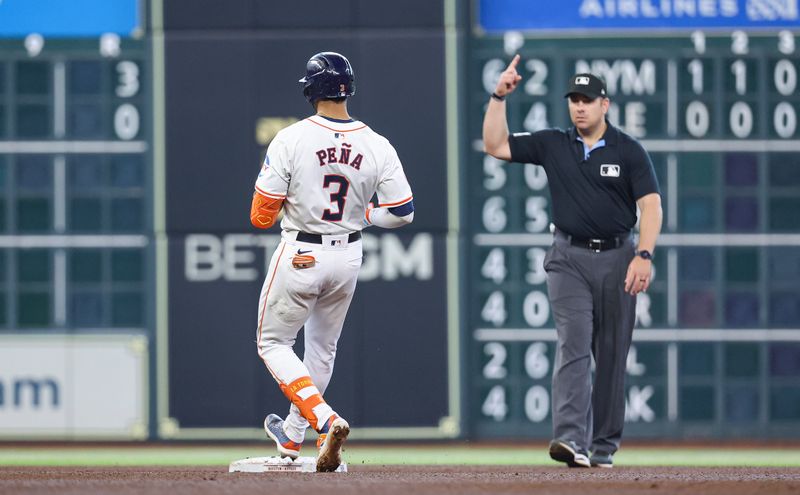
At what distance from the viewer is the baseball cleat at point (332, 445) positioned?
7262 mm

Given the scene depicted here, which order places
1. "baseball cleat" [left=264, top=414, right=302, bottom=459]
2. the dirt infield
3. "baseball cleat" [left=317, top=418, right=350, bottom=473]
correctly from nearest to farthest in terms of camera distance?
the dirt infield
"baseball cleat" [left=317, top=418, right=350, bottom=473]
"baseball cleat" [left=264, top=414, right=302, bottom=459]

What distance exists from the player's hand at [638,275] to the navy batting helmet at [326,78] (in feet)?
5.58

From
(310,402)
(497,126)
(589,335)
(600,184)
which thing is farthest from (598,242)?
(310,402)

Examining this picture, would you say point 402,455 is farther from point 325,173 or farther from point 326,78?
point 326,78

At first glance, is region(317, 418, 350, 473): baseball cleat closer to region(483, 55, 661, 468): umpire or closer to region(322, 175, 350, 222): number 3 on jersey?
region(322, 175, 350, 222): number 3 on jersey

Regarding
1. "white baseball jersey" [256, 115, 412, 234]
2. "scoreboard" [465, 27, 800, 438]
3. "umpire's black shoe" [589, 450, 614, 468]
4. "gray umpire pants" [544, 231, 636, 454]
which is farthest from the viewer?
"scoreboard" [465, 27, 800, 438]

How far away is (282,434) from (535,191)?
352 centimetres

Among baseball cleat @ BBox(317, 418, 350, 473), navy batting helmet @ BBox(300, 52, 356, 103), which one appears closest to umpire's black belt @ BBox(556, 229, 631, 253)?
navy batting helmet @ BBox(300, 52, 356, 103)

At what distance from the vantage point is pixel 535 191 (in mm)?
10789

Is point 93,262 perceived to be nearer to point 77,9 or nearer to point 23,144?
point 23,144

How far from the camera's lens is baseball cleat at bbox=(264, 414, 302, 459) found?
7824 mm

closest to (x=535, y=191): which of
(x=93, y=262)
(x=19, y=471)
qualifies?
(x=93, y=262)

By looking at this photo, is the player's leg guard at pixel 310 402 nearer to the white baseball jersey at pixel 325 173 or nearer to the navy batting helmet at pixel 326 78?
the white baseball jersey at pixel 325 173

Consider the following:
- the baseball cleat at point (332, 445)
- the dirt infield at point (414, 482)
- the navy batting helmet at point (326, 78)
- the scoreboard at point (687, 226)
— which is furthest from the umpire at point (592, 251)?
the scoreboard at point (687, 226)
